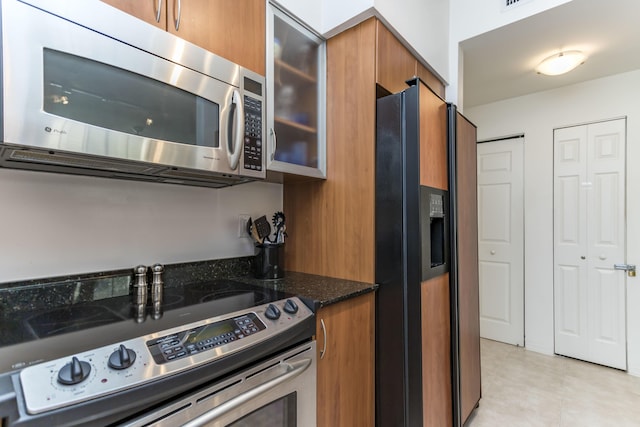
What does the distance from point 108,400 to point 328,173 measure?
4.36 feet

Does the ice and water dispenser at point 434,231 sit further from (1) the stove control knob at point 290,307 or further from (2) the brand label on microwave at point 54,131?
(2) the brand label on microwave at point 54,131

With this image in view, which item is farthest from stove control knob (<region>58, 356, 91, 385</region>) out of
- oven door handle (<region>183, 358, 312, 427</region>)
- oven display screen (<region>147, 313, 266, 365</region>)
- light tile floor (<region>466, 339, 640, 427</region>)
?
light tile floor (<region>466, 339, 640, 427</region>)

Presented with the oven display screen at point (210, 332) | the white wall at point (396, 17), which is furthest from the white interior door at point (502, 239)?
the oven display screen at point (210, 332)

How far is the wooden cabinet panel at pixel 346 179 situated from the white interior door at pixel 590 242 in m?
2.43

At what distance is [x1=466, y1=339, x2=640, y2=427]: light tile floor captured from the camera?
6.56ft

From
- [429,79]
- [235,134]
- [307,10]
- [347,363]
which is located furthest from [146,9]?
[429,79]

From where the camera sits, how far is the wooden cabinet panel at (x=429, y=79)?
194cm

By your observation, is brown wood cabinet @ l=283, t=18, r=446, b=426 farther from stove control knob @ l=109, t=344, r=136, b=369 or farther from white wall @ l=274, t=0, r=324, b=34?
stove control knob @ l=109, t=344, r=136, b=369

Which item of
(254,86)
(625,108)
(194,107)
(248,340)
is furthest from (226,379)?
(625,108)

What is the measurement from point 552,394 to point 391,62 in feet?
8.52

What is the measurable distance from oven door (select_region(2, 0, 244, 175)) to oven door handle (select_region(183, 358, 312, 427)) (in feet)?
2.46

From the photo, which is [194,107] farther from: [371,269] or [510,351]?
[510,351]

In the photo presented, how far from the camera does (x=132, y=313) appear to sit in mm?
1037

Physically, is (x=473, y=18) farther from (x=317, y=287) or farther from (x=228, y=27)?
(x=317, y=287)
